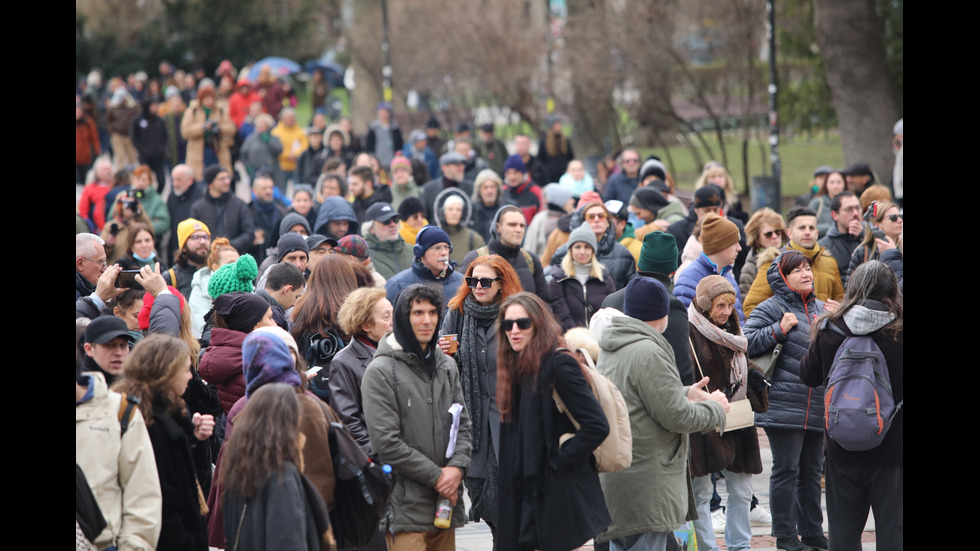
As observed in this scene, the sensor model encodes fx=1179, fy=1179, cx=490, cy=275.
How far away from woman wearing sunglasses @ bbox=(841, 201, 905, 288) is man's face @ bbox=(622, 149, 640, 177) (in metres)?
4.36

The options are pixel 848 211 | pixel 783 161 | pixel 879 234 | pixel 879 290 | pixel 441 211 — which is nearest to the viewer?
pixel 879 290

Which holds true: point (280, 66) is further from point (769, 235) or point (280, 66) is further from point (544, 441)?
point (544, 441)

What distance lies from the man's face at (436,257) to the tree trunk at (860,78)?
11327mm

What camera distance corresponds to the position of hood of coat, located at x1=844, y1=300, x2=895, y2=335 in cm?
626

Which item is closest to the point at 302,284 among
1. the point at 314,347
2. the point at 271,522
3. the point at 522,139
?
the point at 314,347

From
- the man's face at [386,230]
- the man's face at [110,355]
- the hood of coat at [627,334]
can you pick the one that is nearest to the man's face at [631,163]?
the man's face at [386,230]

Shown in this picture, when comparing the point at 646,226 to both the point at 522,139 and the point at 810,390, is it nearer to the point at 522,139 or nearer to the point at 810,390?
the point at 810,390

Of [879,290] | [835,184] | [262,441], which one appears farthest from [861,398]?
[835,184]

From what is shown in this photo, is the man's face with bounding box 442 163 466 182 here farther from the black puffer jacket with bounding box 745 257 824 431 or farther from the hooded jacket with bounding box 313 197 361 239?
the black puffer jacket with bounding box 745 257 824 431

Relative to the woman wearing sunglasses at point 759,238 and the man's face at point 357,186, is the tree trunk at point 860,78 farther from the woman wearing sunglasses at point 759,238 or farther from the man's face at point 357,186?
the woman wearing sunglasses at point 759,238

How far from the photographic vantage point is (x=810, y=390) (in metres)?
7.36

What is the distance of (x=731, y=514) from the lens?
723cm

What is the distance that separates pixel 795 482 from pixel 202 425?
383 centimetres

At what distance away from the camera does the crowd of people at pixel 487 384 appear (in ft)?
16.2
